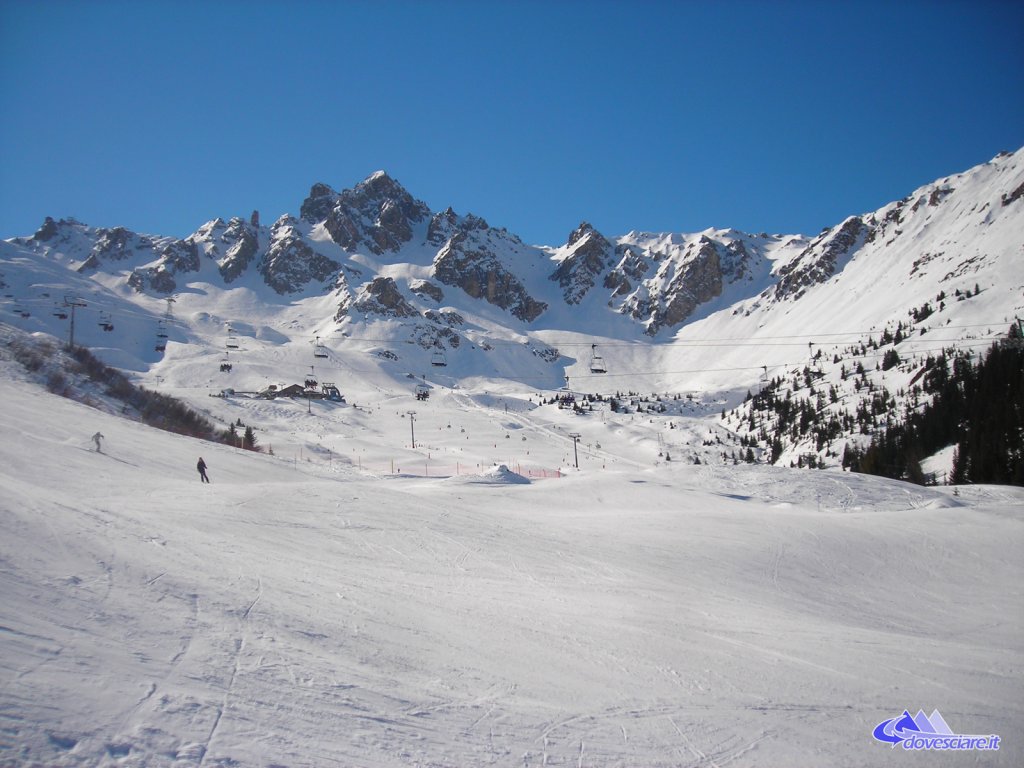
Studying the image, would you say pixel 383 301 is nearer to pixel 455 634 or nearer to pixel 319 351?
pixel 319 351

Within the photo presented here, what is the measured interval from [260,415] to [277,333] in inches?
4247

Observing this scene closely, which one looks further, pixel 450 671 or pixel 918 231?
pixel 918 231

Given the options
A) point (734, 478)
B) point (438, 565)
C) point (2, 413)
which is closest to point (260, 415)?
point (2, 413)

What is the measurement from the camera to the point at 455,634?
8.91m

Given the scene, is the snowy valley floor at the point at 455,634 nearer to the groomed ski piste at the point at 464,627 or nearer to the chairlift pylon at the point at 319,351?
the groomed ski piste at the point at 464,627

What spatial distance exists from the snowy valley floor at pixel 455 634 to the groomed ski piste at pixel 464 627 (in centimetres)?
4

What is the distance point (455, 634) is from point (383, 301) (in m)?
186

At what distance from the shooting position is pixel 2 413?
23.9 meters

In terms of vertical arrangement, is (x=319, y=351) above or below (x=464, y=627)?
above

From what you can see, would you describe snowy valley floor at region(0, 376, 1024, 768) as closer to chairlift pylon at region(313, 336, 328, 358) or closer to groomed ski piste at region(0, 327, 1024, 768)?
groomed ski piste at region(0, 327, 1024, 768)

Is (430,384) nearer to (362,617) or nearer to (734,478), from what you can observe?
(734,478)

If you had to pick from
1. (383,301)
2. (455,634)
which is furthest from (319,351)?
(455,634)

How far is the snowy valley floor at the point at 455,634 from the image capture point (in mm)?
5680

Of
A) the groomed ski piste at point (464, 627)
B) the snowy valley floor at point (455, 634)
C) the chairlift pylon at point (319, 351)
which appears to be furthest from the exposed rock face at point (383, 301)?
the snowy valley floor at point (455, 634)
